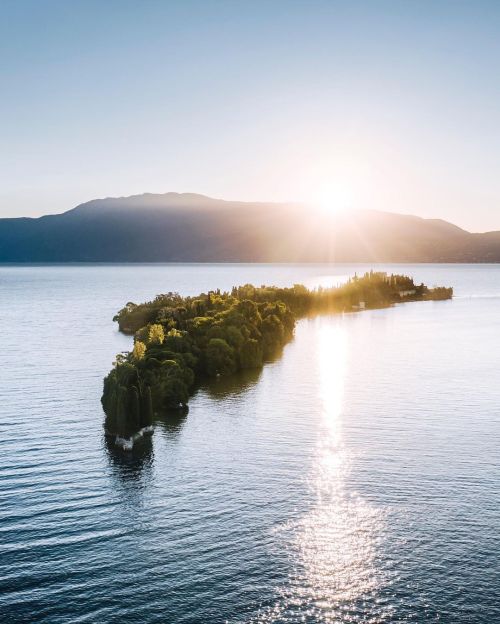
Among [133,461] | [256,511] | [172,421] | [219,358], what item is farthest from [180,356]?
[256,511]

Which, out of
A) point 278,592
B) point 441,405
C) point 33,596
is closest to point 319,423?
point 441,405

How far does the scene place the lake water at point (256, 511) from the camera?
5438cm

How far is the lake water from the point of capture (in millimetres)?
54375

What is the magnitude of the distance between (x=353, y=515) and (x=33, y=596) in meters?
32.9

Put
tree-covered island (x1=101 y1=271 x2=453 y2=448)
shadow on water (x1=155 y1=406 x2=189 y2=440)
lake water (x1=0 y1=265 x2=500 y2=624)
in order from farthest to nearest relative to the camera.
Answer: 1. shadow on water (x1=155 y1=406 x2=189 y2=440)
2. tree-covered island (x1=101 y1=271 x2=453 y2=448)
3. lake water (x1=0 y1=265 x2=500 y2=624)

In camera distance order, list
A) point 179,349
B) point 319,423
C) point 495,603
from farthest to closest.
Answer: point 179,349, point 319,423, point 495,603

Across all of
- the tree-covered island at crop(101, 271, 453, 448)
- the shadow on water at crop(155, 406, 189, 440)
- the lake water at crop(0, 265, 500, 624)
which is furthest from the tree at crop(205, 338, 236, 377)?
the shadow on water at crop(155, 406, 189, 440)

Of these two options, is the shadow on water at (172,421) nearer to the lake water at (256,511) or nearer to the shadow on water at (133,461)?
the lake water at (256,511)

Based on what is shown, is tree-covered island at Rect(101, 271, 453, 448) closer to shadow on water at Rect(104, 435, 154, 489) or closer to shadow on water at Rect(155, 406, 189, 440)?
shadow on water at Rect(104, 435, 154, 489)

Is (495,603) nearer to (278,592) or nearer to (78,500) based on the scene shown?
(278,592)

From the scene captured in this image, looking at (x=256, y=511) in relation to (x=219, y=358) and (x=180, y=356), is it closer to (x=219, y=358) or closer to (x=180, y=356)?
(x=180, y=356)

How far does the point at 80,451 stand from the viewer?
89.3 meters

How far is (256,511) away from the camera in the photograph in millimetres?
70438

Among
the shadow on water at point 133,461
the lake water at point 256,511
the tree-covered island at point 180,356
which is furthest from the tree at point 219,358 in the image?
the shadow on water at point 133,461
